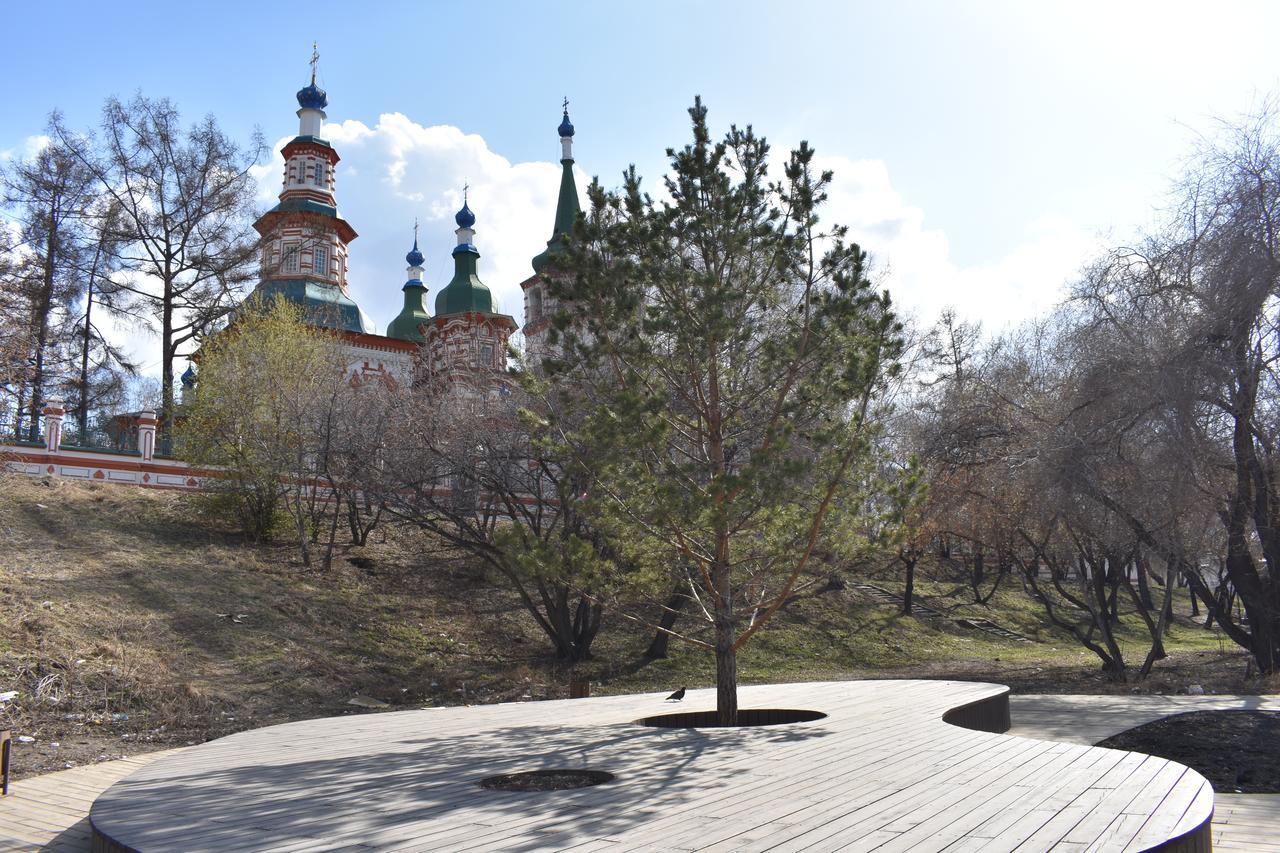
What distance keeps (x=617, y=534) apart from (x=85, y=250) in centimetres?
2689

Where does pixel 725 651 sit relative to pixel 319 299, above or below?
below

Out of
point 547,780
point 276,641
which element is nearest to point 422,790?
point 547,780

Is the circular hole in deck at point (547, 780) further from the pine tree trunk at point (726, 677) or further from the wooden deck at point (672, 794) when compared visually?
the pine tree trunk at point (726, 677)

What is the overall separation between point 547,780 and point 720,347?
4222mm

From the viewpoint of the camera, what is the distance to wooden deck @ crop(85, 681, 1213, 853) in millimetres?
4215

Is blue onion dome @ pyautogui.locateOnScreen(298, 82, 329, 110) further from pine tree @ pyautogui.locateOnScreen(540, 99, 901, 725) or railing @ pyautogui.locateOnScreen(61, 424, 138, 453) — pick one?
pine tree @ pyautogui.locateOnScreen(540, 99, 901, 725)

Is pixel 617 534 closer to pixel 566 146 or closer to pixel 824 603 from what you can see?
pixel 824 603

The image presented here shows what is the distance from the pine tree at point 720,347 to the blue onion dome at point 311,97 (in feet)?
128

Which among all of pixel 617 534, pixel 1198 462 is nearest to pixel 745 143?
pixel 617 534

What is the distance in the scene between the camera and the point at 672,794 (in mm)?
5074

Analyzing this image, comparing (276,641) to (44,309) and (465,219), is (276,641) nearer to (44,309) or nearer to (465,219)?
(44,309)

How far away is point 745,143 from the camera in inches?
340

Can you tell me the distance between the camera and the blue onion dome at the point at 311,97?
42438mm

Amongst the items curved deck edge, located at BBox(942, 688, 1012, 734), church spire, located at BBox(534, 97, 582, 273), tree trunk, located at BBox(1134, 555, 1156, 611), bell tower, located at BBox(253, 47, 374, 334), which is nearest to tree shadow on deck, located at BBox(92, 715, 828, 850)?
curved deck edge, located at BBox(942, 688, 1012, 734)
